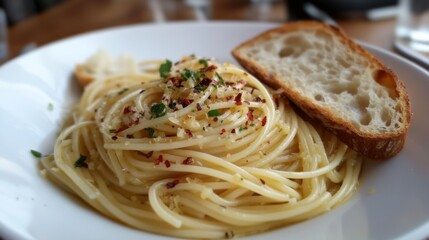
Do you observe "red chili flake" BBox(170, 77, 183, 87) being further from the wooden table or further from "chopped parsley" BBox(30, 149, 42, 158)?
the wooden table

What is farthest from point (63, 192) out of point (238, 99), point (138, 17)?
point (138, 17)

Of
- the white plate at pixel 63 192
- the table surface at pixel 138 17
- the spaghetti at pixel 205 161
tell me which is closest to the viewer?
the white plate at pixel 63 192

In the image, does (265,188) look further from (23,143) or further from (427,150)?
(23,143)

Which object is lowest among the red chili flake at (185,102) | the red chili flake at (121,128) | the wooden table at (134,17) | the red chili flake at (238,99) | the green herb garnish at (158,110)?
the wooden table at (134,17)

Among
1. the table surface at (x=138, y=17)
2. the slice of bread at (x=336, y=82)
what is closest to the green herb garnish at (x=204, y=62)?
the slice of bread at (x=336, y=82)

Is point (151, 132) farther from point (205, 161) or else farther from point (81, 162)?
point (81, 162)

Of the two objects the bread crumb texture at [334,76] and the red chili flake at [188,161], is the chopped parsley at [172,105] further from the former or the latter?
the bread crumb texture at [334,76]

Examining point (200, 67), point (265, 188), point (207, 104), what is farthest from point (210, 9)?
point (265, 188)
